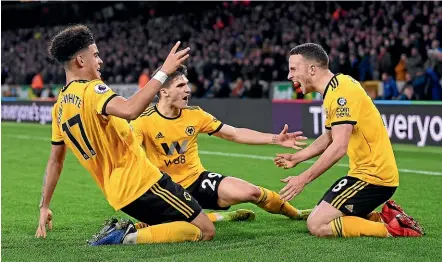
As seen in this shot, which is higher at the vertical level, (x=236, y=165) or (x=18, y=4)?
(x=18, y=4)

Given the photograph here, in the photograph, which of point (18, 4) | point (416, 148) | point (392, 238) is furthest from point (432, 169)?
point (18, 4)

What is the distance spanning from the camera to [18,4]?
47469 millimetres

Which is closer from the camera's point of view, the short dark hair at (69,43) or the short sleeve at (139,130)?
the short dark hair at (69,43)

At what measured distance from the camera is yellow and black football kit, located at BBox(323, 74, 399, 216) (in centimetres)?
623

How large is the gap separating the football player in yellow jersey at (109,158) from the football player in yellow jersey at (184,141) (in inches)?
35.2

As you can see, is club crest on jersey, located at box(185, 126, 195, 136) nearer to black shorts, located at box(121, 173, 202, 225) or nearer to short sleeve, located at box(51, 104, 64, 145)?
black shorts, located at box(121, 173, 202, 225)

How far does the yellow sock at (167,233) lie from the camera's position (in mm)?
6082

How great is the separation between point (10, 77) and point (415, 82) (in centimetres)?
2733

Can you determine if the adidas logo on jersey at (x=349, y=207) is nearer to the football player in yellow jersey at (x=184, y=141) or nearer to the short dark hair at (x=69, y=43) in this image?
the football player in yellow jersey at (x=184, y=141)

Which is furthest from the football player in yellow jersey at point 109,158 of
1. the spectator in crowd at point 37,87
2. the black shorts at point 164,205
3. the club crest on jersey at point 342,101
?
the spectator in crowd at point 37,87

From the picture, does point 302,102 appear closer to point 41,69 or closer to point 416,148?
point 416,148

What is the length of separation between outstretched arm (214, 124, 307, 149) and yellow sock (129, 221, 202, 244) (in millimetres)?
1110

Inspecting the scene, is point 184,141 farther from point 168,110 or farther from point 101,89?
point 101,89

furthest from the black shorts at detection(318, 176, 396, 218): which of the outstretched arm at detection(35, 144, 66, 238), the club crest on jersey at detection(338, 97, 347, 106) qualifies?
the outstretched arm at detection(35, 144, 66, 238)
